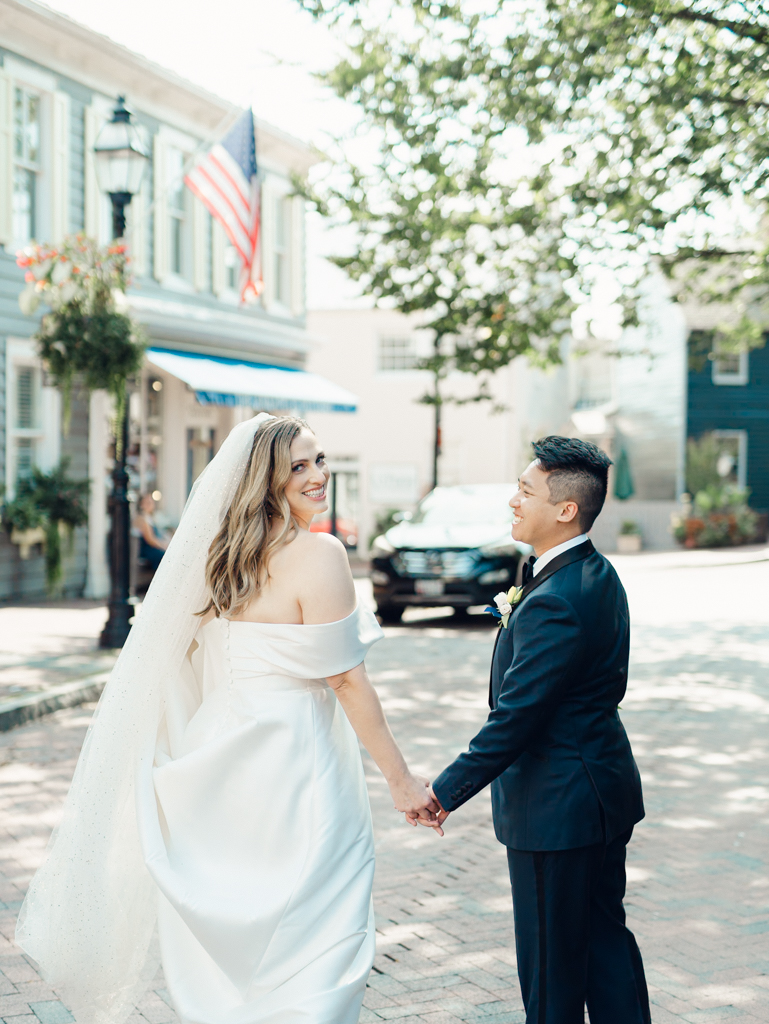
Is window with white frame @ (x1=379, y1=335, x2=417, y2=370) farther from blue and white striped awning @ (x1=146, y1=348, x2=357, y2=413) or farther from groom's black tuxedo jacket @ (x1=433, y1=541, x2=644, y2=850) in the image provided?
groom's black tuxedo jacket @ (x1=433, y1=541, x2=644, y2=850)

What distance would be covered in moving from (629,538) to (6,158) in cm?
1921

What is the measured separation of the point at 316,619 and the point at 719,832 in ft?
11.6

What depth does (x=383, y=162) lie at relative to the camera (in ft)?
41.7

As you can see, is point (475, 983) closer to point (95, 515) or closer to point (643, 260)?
point (643, 260)

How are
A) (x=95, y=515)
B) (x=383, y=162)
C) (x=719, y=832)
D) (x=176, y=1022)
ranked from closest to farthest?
(x=176, y=1022)
(x=719, y=832)
(x=383, y=162)
(x=95, y=515)

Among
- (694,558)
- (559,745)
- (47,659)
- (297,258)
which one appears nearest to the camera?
(559,745)

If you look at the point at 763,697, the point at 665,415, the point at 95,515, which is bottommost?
the point at 763,697

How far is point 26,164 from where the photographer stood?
14.6 meters

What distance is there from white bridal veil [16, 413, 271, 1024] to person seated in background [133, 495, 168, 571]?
11.9 meters

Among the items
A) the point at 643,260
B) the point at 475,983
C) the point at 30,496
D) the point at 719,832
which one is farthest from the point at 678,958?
the point at 30,496

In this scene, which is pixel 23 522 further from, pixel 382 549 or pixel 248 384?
pixel 248 384

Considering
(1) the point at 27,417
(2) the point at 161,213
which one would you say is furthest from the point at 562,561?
(2) the point at 161,213

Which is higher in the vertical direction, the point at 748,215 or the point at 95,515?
the point at 748,215

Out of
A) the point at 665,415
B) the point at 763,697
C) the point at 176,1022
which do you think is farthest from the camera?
the point at 665,415
